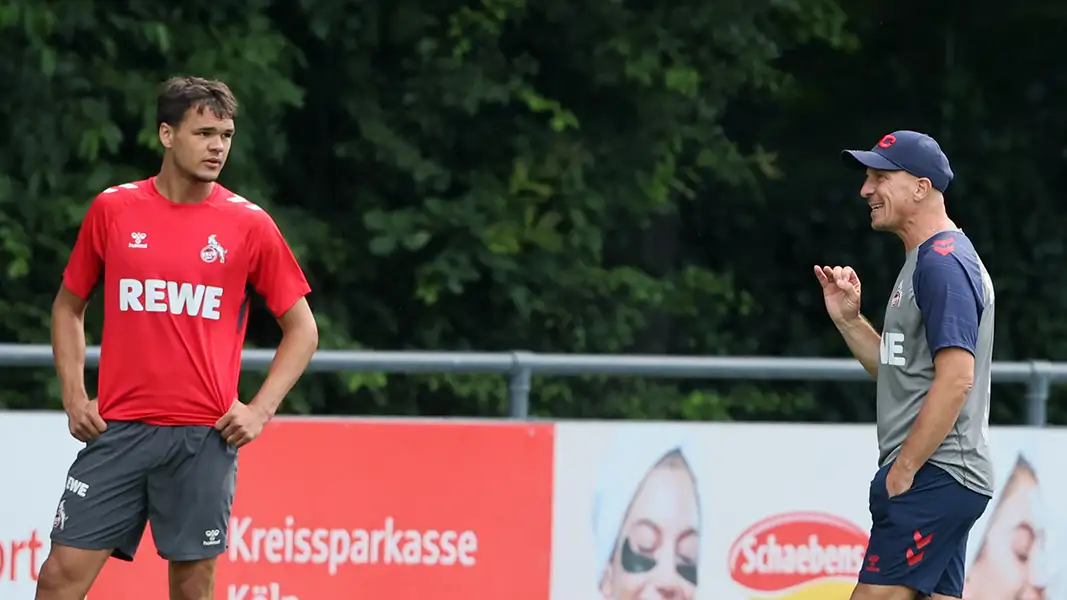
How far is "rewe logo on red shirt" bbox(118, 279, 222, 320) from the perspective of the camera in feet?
16.1

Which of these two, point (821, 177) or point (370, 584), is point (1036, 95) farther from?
point (370, 584)

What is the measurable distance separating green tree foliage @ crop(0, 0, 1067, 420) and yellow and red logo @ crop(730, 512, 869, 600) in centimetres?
365

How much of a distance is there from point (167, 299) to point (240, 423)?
0.44 meters

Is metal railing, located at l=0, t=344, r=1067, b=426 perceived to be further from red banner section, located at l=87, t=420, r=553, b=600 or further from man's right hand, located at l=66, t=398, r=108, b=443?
man's right hand, located at l=66, t=398, r=108, b=443

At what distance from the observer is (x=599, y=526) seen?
6883 millimetres

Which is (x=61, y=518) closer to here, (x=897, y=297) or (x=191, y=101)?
(x=191, y=101)

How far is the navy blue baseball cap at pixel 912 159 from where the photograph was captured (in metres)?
5.01

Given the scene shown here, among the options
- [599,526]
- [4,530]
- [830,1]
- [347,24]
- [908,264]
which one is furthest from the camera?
[830,1]

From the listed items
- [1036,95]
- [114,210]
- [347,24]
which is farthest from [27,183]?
[1036,95]

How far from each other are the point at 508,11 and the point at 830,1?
245cm

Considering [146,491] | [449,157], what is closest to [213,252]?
[146,491]

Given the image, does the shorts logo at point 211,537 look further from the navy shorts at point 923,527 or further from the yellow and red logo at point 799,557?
the yellow and red logo at point 799,557

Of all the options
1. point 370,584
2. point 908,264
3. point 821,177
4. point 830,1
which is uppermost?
point 830,1

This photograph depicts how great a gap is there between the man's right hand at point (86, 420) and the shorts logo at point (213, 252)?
0.57 metres
